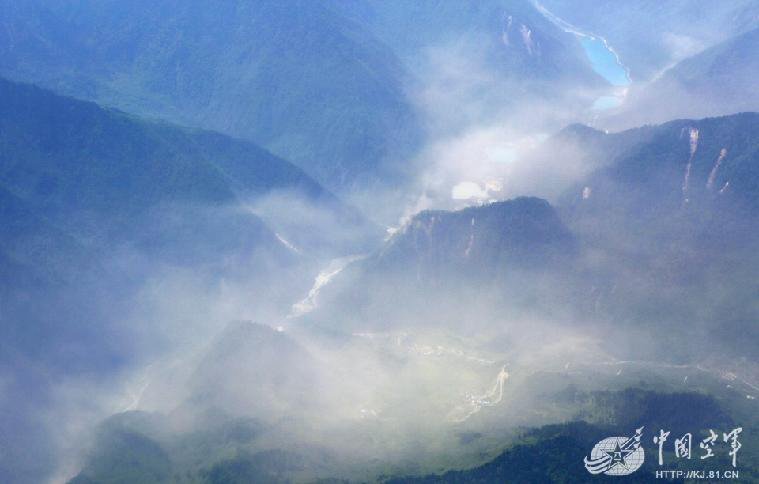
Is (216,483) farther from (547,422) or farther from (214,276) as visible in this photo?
(214,276)

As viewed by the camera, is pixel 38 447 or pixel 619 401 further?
pixel 38 447

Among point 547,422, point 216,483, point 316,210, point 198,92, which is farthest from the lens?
point 198,92

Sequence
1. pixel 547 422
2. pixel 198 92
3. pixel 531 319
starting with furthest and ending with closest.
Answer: pixel 198 92
pixel 531 319
pixel 547 422

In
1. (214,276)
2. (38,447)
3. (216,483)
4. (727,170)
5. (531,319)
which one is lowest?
(216,483)

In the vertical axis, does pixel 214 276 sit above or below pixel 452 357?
above

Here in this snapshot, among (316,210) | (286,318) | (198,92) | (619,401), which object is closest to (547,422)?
(619,401)

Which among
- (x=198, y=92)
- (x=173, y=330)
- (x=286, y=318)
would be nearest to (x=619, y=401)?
(x=286, y=318)
